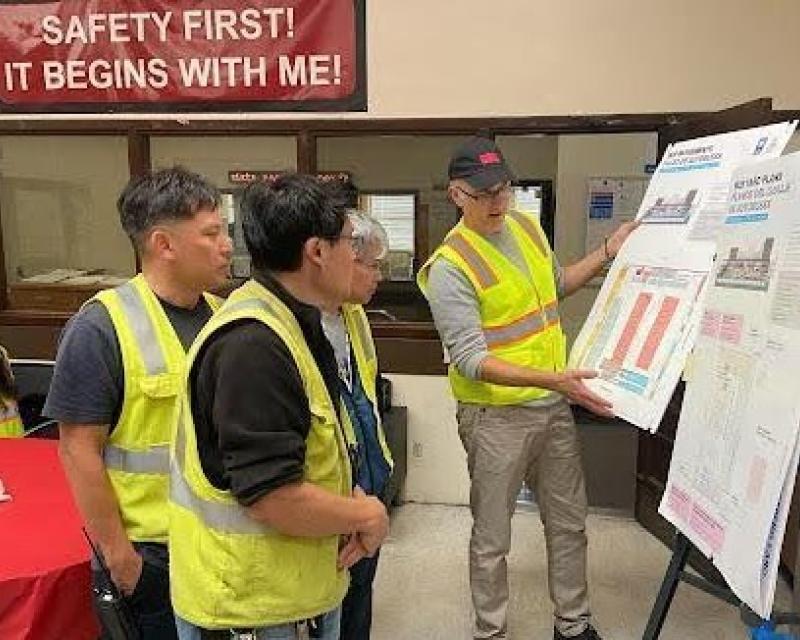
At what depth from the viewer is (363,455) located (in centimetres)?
151

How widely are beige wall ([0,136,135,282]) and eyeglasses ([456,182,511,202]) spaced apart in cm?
244

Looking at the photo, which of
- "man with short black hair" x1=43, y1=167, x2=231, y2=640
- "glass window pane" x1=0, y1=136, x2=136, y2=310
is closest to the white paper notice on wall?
"glass window pane" x1=0, y1=136, x2=136, y2=310

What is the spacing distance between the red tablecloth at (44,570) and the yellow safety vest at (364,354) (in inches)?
25.9

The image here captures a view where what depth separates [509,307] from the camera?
2141 millimetres

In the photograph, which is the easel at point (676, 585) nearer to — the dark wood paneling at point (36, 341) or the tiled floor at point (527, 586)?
the tiled floor at point (527, 586)

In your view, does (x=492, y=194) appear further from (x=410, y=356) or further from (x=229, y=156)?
(x=229, y=156)

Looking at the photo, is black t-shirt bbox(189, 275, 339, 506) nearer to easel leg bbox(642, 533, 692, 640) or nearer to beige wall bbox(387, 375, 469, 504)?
easel leg bbox(642, 533, 692, 640)

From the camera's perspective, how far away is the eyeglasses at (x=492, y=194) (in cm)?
210

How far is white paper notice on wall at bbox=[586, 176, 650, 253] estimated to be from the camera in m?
3.77

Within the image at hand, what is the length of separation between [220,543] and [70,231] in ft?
Answer: 12.0

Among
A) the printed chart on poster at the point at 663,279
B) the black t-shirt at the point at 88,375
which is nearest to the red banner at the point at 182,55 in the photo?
the printed chart on poster at the point at 663,279

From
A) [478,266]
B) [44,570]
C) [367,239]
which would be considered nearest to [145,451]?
[44,570]

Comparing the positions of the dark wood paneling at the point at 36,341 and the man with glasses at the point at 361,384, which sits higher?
the man with glasses at the point at 361,384

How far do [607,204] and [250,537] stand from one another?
124 inches
